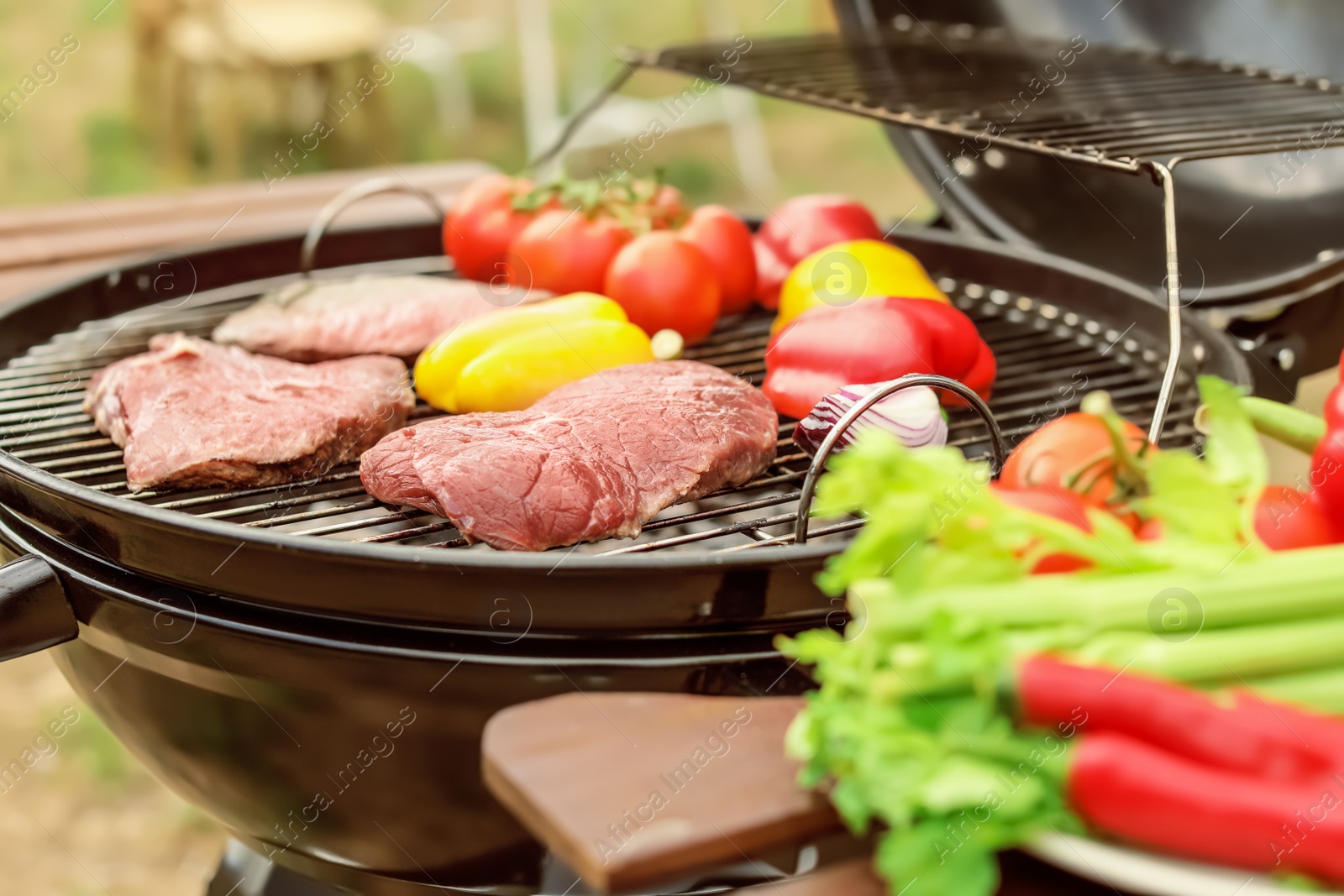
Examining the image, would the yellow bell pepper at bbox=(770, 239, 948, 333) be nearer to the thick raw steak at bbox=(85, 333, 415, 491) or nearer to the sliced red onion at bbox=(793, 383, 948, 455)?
the sliced red onion at bbox=(793, 383, 948, 455)

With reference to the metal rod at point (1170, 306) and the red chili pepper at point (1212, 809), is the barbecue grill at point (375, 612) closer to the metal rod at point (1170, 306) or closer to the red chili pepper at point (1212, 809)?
the metal rod at point (1170, 306)

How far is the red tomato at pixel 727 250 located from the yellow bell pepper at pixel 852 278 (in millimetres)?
178

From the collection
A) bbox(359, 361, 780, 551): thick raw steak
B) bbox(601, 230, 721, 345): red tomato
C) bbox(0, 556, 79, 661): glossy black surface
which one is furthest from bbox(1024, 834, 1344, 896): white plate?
bbox(601, 230, 721, 345): red tomato

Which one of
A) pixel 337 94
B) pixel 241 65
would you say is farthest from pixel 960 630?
pixel 337 94

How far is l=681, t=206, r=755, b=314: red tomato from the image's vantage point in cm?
241

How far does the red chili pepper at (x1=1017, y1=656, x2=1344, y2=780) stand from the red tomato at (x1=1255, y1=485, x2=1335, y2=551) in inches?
9.7

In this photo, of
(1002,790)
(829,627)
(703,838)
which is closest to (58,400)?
(829,627)

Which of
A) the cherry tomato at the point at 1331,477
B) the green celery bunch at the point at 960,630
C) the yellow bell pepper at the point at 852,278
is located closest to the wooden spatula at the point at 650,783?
the green celery bunch at the point at 960,630

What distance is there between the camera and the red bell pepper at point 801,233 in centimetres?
249

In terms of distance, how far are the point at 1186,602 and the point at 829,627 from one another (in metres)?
0.53

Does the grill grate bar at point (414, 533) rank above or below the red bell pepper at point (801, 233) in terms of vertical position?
below

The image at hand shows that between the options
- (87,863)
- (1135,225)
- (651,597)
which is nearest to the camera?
(651,597)

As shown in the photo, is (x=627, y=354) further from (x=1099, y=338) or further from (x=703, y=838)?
(x=703, y=838)

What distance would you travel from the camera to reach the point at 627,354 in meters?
2.06
